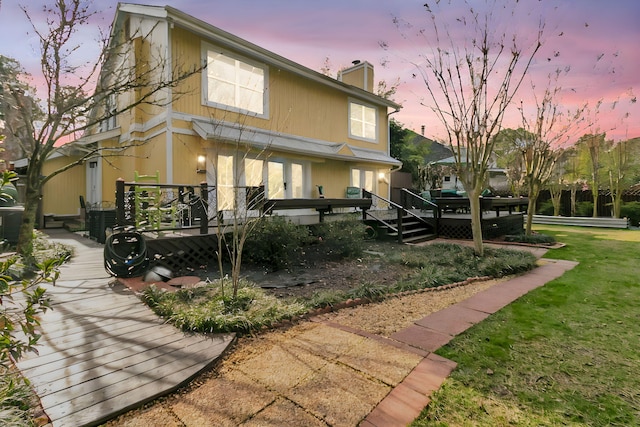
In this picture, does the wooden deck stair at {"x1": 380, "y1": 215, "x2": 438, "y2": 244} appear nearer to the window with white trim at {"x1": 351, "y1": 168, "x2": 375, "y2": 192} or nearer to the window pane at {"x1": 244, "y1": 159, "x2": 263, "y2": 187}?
the window with white trim at {"x1": 351, "y1": 168, "x2": 375, "y2": 192}

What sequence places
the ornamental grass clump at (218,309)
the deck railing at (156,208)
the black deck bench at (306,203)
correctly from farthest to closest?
the black deck bench at (306,203) → the deck railing at (156,208) → the ornamental grass clump at (218,309)

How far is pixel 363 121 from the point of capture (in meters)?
14.8

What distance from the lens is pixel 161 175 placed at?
8.82m

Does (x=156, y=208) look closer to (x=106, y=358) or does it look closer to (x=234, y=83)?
(x=106, y=358)

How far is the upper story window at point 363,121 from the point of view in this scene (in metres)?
14.2

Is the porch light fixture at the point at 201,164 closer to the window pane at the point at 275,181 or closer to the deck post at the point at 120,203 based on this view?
the window pane at the point at 275,181

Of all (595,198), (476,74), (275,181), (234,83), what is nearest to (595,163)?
(595,198)

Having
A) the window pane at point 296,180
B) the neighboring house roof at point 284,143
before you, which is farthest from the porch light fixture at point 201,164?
the window pane at point 296,180

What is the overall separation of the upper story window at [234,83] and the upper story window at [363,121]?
490cm

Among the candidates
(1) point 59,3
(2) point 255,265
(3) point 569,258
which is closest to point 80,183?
(1) point 59,3

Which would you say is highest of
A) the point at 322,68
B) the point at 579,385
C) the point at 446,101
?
the point at 322,68

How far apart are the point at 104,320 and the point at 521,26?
979cm

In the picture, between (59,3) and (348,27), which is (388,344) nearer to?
(348,27)

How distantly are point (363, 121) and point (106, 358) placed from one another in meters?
13.8
